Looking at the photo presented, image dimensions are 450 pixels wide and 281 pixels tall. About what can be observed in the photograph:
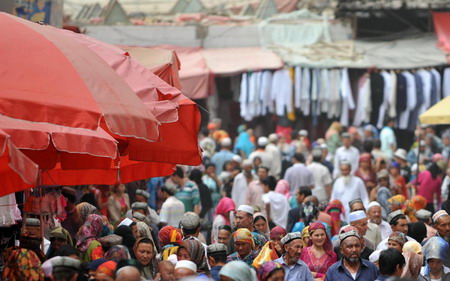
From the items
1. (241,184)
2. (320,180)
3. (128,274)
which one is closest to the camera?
(128,274)

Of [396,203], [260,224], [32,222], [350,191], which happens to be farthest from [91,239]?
[350,191]

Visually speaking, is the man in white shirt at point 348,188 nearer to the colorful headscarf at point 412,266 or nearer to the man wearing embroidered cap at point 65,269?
the colorful headscarf at point 412,266

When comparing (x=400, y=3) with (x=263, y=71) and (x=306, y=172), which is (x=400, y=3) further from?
(x=306, y=172)

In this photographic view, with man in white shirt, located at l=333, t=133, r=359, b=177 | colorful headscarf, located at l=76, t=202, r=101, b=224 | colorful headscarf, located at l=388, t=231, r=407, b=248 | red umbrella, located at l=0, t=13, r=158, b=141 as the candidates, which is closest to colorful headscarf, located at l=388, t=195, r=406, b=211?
colorful headscarf, located at l=388, t=231, r=407, b=248

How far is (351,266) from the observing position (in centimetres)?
1127

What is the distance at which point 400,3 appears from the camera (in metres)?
29.7

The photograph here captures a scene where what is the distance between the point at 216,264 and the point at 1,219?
210 centimetres

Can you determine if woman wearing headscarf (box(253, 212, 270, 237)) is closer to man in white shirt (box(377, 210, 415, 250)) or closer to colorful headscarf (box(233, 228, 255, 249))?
man in white shirt (box(377, 210, 415, 250))

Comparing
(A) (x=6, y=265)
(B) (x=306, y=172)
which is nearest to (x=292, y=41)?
(B) (x=306, y=172)

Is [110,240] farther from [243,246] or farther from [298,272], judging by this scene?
[298,272]

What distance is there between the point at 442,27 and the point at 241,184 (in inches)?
446

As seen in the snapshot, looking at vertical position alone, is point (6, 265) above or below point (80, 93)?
below

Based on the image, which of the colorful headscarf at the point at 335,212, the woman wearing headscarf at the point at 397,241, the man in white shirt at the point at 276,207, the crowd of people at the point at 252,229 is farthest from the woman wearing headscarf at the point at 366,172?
the woman wearing headscarf at the point at 397,241

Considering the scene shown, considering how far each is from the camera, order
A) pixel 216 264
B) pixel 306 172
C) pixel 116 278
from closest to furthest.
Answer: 1. pixel 116 278
2. pixel 216 264
3. pixel 306 172
